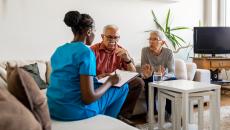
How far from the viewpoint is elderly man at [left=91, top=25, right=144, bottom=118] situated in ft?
9.36

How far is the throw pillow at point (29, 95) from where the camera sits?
111 centimetres

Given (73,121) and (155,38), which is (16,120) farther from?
(155,38)

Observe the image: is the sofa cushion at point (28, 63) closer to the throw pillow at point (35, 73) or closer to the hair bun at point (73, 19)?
the throw pillow at point (35, 73)

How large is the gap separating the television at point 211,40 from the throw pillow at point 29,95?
3.62m

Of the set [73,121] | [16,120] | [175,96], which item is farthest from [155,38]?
[16,120]

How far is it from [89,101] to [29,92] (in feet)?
2.08

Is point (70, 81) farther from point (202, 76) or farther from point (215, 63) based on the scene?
point (215, 63)

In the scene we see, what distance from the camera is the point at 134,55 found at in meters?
4.26

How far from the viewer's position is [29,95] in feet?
3.67

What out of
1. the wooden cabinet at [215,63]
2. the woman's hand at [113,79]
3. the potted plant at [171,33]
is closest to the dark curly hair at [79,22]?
the woman's hand at [113,79]

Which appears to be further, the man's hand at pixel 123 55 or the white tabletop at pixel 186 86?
the man's hand at pixel 123 55

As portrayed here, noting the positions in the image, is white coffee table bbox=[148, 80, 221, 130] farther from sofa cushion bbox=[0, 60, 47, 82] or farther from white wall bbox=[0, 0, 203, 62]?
white wall bbox=[0, 0, 203, 62]

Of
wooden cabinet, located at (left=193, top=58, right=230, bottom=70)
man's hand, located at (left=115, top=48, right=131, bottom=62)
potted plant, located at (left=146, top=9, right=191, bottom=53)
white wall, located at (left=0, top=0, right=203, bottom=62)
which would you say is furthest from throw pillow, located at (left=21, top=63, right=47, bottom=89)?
wooden cabinet, located at (left=193, top=58, right=230, bottom=70)

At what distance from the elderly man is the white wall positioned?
2.71ft
